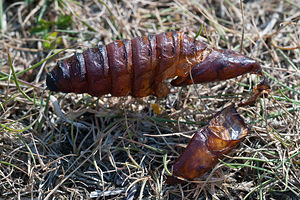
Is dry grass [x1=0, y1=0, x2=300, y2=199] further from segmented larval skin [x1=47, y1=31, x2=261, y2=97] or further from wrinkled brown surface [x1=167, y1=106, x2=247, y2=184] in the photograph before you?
segmented larval skin [x1=47, y1=31, x2=261, y2=97]

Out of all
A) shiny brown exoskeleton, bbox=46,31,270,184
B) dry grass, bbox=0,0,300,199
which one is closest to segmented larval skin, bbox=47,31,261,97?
shiny brown exoskeleton, bbox=46,31,270,184

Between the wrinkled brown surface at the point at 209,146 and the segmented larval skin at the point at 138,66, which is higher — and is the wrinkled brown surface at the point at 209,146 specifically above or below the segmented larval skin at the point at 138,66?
below

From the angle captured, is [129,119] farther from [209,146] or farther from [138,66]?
[209,146]

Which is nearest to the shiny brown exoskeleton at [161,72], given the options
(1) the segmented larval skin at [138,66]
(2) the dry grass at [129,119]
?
(1) the segmented larval skin at [138,66]

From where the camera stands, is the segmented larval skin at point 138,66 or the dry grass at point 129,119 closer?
the segmented larval skin at point 138,66

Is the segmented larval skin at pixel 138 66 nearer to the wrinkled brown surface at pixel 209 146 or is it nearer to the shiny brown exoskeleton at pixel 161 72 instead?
the shiny brown exoskeleton at pixel 161 72

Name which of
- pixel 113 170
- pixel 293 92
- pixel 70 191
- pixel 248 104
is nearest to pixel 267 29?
Answer: pixel 293 92
